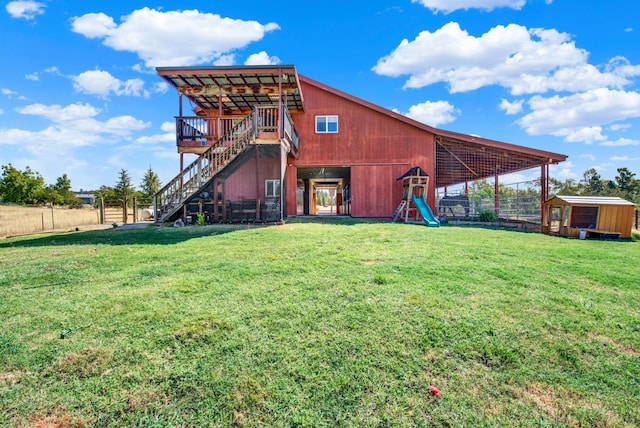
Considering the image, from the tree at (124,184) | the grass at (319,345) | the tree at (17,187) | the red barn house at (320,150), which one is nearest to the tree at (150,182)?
the tree at (124,184)

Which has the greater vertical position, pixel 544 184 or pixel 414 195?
pixel 544 184

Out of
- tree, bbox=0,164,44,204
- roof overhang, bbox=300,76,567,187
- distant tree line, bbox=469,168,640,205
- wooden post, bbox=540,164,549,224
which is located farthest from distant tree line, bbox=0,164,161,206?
distant tree line, bbox=469,168,640,205

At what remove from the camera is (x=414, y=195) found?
14.1m

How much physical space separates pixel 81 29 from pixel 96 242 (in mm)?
7682

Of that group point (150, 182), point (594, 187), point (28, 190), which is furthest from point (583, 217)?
point (150, 182)

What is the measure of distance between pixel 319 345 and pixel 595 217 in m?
11.8

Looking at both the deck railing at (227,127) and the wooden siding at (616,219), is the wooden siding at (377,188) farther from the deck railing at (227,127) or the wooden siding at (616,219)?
the wooden siding at (616,219)

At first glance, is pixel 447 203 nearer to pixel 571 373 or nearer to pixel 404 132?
pixel 404 132

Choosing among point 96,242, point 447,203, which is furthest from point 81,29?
point 447,203

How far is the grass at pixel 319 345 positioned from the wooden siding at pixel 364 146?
10230mm

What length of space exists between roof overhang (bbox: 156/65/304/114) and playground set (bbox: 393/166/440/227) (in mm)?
5954

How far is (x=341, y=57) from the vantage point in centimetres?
1927

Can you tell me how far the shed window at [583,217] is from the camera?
10.5 metres

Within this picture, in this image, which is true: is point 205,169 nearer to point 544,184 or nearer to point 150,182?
point 544,184
